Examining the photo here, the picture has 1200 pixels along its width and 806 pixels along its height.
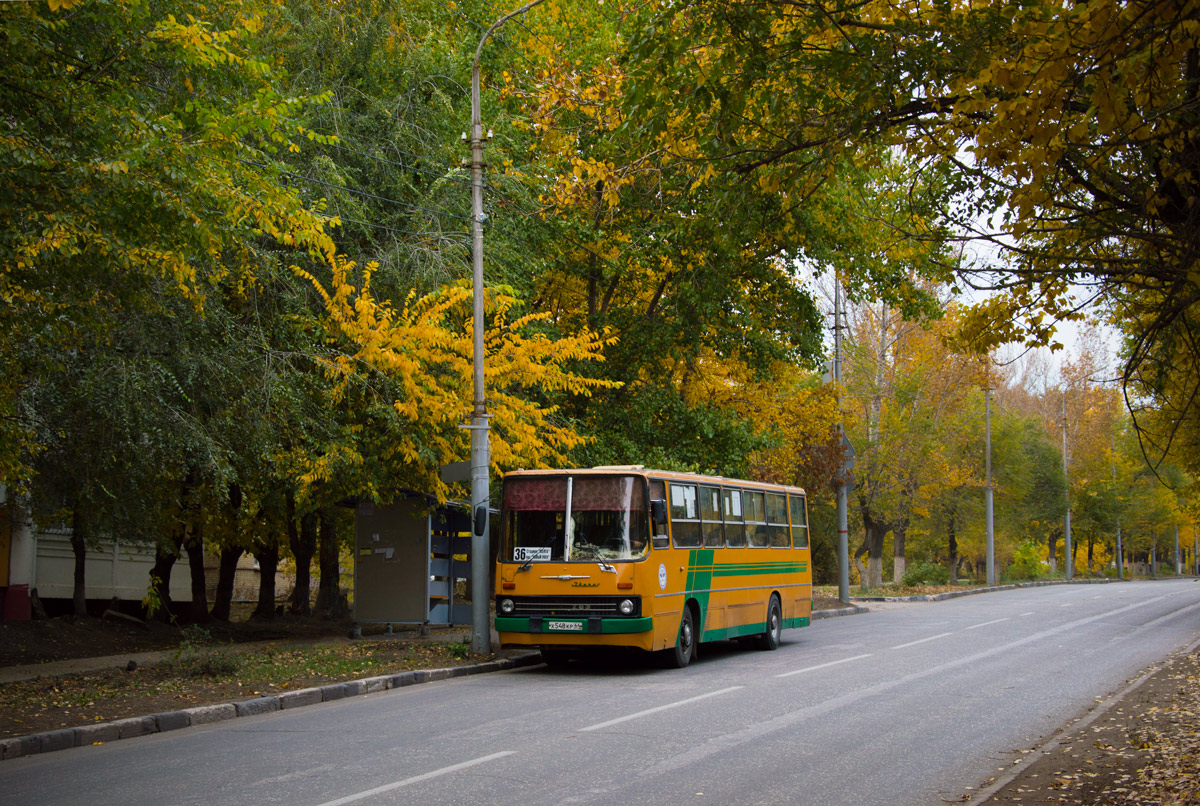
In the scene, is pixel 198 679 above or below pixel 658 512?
below

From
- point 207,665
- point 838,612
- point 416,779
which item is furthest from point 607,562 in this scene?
point 838,612

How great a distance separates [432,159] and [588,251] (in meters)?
4.98

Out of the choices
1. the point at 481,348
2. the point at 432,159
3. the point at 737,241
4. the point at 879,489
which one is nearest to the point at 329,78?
the point at 432,159

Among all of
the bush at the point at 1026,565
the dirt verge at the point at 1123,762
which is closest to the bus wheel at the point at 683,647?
the dirt verge at the point at 1123,762

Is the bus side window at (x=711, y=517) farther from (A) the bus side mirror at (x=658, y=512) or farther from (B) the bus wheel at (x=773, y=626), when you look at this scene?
(B) the bus wheel at (x=773, y=626)

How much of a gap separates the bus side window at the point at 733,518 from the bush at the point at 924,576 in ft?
94.8

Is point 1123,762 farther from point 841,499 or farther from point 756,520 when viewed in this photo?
point 841,499

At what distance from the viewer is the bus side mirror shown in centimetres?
1562

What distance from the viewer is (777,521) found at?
20.5 meters

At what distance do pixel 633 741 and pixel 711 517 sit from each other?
8.26 m

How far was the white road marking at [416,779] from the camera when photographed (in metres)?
7.26

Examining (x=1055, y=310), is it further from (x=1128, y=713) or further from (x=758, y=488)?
(x=758, y=488)

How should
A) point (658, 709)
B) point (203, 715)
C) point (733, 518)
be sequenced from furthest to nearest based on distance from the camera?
point (733, 518)
point (658, 709)
point (203, 715)

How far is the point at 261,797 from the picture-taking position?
744 centimetres
